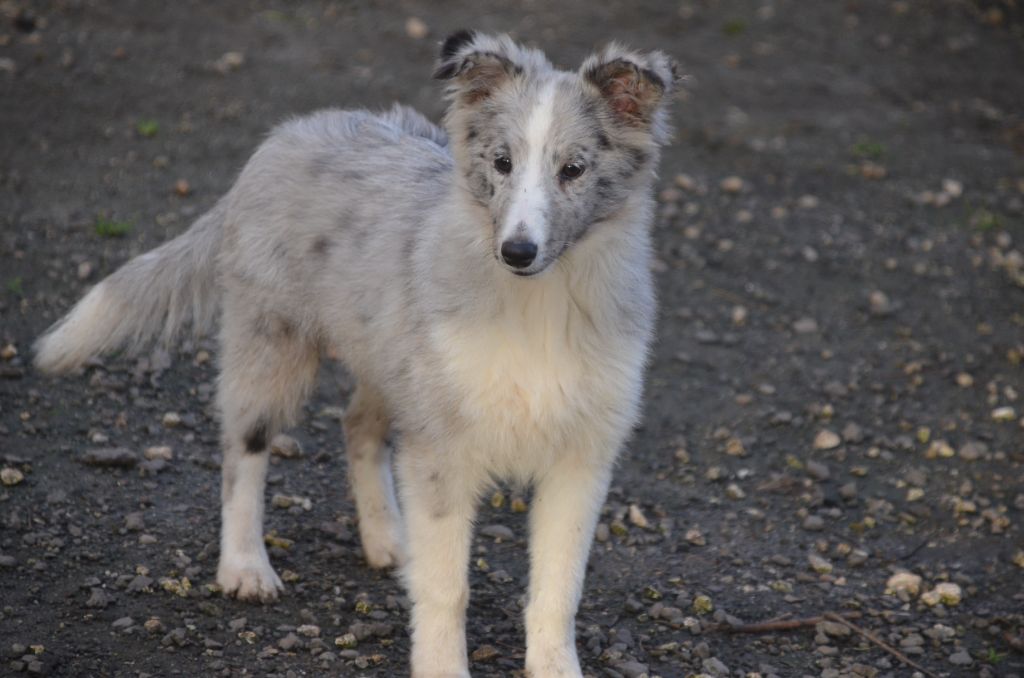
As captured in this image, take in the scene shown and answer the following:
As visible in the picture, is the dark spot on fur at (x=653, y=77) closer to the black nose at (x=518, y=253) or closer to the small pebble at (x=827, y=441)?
the black nose at (x=518, y=253)

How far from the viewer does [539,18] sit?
9641mm

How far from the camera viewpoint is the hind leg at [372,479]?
16.1 ft

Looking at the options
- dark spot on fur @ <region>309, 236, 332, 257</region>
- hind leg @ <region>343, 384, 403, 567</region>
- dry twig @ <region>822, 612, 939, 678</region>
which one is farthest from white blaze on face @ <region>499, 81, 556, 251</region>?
dry twig @ <region>822, 612, 939, 678</region>

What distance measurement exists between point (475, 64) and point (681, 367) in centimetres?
299

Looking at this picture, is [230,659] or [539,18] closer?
[230,659]

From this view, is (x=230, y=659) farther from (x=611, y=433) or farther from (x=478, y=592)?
(x=611, y=433)

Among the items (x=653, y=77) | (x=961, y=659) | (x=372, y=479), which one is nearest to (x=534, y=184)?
(x=653, y=77)

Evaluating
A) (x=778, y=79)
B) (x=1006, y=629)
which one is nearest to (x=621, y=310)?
(x=1006, y=629)

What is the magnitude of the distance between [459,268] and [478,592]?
1.41 meters

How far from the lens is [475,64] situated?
392 centimetres

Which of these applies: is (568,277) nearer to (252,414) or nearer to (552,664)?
(552,664)

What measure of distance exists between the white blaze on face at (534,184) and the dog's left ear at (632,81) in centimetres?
15

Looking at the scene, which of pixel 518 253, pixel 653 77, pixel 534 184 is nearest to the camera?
pixel 518 253

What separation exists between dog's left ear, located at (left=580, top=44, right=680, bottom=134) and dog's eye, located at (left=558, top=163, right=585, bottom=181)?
233 millimetres
